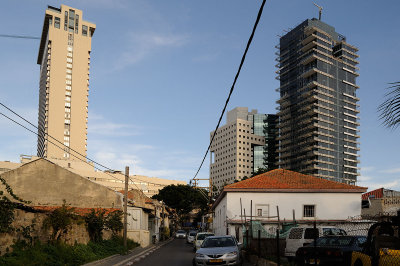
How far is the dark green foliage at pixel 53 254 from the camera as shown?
48.1 feet

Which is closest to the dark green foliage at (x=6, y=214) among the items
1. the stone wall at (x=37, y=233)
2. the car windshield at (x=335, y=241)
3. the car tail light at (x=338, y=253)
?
the stone wall at (x=37, y=233)

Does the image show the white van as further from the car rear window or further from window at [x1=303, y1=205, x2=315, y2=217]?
window at [x1=303, y1=205, x2=315, y2=217]

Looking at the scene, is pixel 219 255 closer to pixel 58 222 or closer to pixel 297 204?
pixel 58 222

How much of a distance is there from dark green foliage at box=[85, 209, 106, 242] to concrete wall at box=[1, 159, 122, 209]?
8750mm

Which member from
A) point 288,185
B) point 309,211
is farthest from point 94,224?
point 309,211

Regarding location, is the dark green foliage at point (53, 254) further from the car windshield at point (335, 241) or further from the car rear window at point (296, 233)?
the car windshield at point (335, 241)

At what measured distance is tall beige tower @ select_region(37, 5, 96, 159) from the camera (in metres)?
152

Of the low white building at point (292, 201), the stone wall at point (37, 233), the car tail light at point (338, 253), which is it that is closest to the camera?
the car tail light at point (338, 253)

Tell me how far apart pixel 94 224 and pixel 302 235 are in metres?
12.1

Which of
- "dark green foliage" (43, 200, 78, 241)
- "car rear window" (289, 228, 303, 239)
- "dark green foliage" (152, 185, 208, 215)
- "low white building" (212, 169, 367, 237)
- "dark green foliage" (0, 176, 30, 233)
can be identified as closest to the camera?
"dark green foliage" (0, 176, 30, 233)

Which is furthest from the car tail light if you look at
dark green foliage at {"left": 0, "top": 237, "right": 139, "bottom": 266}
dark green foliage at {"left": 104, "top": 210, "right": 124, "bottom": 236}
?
dark green foliage at {"left": 104, "top": 210, "right": 124, "bottom": 236}

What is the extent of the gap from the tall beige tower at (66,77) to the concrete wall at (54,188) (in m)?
119

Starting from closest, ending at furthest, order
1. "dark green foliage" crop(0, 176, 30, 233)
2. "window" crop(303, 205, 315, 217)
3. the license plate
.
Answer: the license plate → "dark green foliage" crop(0, 176, 30, 233) → "window" crop(303, 205, 315, 217)

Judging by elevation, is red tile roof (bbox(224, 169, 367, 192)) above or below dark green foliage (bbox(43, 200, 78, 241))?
above
